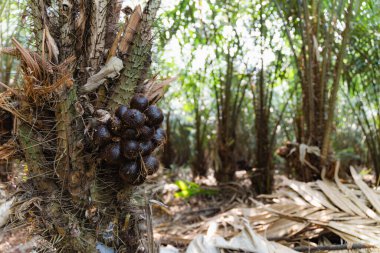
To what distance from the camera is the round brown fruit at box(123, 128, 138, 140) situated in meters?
1.30

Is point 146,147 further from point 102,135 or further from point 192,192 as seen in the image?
point 192,192

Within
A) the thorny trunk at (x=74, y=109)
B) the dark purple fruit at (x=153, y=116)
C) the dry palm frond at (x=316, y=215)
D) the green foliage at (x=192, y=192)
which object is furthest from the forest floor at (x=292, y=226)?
the green foliage at (x=192, y=192)

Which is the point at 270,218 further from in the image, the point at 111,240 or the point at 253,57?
the point at 253,57

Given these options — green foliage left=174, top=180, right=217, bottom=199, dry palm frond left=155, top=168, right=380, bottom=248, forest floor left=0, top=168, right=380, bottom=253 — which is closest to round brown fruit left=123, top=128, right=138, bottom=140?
forest floor left=0, top=168, right=380, bottom=253

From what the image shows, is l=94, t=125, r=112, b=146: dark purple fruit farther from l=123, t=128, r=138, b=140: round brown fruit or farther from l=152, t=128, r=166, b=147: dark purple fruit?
l=152, t=128, r=166, b=147: dark purple fruit

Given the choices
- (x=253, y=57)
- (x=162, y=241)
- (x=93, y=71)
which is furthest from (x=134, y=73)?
(x=253, y=57)

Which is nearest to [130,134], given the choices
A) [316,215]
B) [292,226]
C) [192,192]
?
[292,226]

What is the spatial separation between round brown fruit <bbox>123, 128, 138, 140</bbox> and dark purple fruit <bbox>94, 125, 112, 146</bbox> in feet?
0.18

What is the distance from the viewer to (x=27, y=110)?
4.55ft

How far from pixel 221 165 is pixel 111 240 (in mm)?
2835

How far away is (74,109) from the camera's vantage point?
4.40 feet

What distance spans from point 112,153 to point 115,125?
9cm

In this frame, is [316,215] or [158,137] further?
[316,215]

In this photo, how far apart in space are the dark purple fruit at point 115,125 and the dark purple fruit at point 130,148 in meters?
0.04
